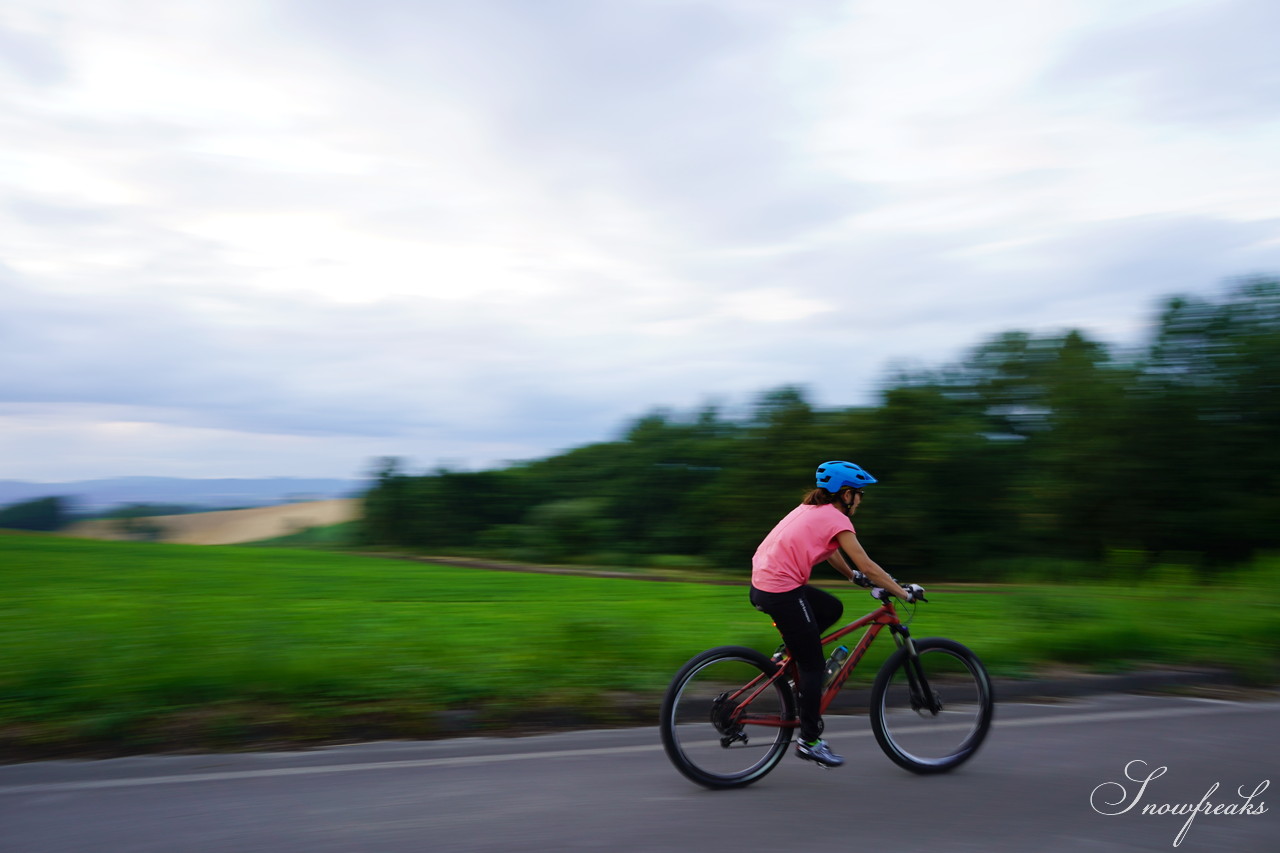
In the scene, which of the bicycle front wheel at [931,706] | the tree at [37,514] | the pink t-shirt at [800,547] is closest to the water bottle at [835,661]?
the bicycle front wheel at [931,706]

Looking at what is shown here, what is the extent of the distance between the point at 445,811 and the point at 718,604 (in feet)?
31.8

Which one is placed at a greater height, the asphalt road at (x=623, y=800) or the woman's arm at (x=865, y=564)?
the woman's arm at (x=865, y=564)

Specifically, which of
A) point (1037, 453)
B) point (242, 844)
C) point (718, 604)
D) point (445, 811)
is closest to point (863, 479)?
point (445, 811)

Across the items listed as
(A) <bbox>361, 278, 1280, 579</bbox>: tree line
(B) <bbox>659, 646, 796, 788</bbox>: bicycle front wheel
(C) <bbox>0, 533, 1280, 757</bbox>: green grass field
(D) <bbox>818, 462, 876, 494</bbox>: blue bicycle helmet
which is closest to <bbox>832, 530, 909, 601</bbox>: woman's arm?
(D) <bbox>818, 462, 876, 494</bbox>: blue bicycle helmet

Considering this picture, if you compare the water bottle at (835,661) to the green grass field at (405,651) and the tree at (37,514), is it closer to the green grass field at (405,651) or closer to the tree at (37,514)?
the green grass field at (405,651)

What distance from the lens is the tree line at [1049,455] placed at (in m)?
19.7

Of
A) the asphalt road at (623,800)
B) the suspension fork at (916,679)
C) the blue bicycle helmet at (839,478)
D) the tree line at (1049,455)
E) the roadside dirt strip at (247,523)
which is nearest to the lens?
the asphalt road at (623,800)

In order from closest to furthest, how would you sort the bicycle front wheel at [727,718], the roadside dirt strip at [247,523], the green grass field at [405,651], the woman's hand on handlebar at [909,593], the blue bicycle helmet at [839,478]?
the bicycle front wheel at [727,718] → the woman's hand on handlebar at [909,593] → the blue bicycle helmet at [839,478] → the green grass field at [405,651] → the roadside dirt strip at [247,523]

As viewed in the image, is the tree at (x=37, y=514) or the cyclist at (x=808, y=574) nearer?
the cyclist at (x=808, y=574)

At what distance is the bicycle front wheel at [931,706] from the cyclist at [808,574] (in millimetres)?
388

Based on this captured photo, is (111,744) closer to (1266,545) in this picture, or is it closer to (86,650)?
(86,650)

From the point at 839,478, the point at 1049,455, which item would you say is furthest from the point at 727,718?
the point at 1049,455

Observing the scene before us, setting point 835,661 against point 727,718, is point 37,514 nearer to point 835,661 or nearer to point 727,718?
point 727,718

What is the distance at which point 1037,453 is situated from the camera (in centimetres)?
2139
